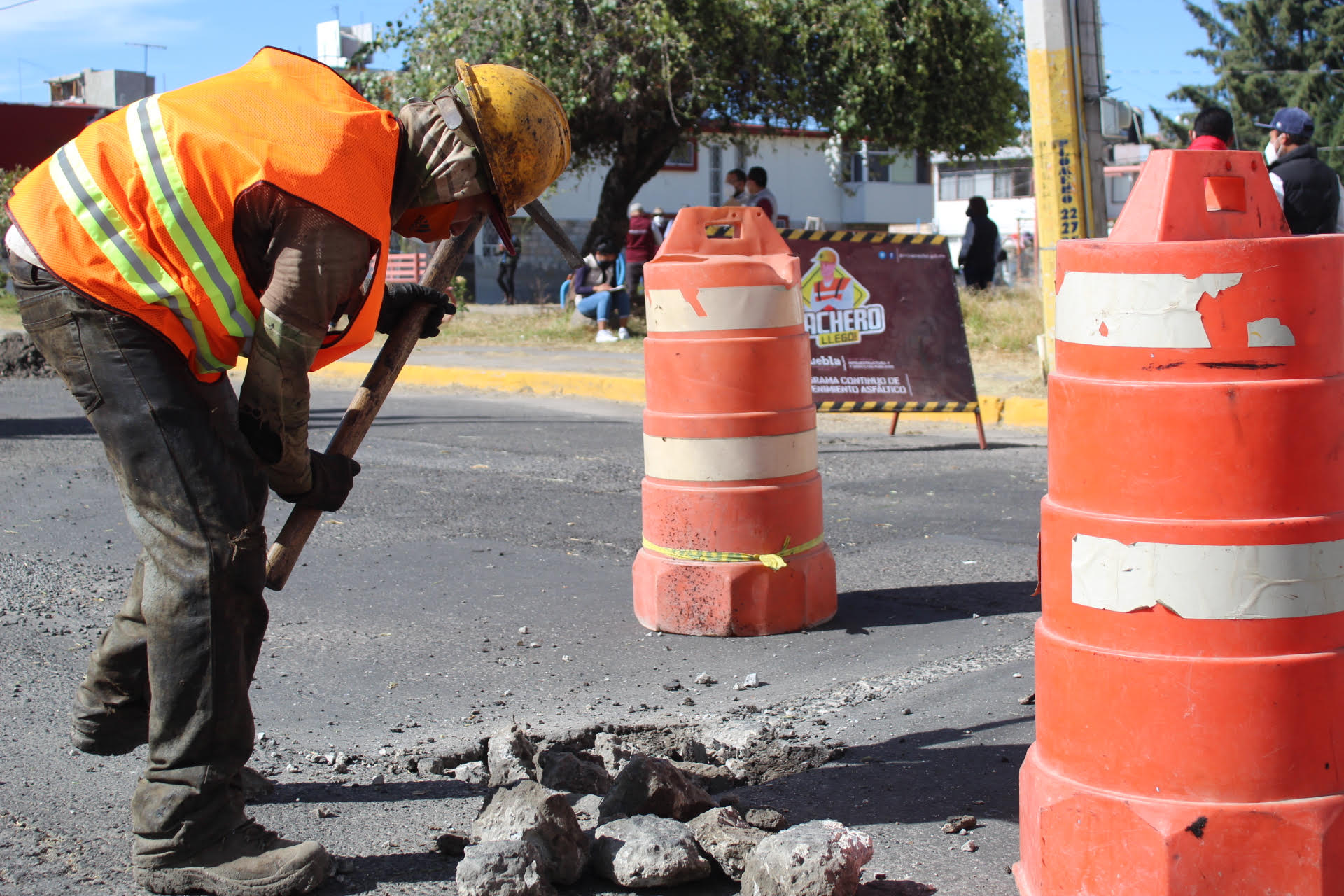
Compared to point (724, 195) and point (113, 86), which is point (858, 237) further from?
point (113, 86)

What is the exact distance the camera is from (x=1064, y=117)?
9.96 m

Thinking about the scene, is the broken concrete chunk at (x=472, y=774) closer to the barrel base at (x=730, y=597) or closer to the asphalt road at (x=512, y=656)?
the asphalt road at (x=512, y=656)

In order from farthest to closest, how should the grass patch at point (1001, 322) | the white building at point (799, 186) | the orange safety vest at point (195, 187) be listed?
the white building at point (799, 186) < the grass patch at point (1001, 322) < the orange safety vest at point (195, 187)

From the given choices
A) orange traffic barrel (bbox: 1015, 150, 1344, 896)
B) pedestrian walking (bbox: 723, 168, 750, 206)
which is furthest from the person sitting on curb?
orange traffic barrel (bbox: 1015, 150, 1344, 896)

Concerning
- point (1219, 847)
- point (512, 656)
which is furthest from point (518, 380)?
point (1219, 847)

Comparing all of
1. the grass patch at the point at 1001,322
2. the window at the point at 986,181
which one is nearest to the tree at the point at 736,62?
the grass patch at the point at 1001,322

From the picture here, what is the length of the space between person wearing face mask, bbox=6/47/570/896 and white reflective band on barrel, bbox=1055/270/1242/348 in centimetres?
121

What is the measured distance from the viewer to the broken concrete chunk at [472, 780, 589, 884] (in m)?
2.58

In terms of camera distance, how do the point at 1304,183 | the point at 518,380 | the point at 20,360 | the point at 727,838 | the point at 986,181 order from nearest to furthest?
the point at 727,838, the point at 1304,183, the point at 518,380, the point at 20,360, the point at 986,181

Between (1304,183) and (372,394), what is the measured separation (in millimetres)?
6178

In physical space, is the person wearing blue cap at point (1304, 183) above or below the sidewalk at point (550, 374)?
above

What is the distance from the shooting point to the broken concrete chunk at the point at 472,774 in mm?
3262

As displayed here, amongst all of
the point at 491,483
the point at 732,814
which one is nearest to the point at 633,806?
the point at 732,814

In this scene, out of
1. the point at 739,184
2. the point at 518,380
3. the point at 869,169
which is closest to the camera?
the point at 518,380
